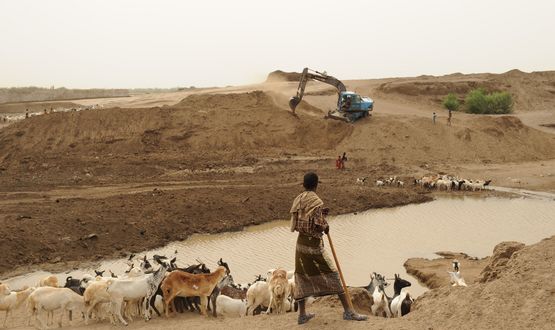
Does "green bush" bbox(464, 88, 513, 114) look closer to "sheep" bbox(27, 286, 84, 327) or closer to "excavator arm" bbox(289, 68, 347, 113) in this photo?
"excavator arm" bbox(289, 68, 347, 113)

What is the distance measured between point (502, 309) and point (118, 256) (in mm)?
11143

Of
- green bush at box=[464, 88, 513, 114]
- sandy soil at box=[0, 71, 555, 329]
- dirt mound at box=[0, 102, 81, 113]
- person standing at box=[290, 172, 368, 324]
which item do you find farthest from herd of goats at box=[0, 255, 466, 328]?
dirt mound at box=[0, 102, 81, 113]

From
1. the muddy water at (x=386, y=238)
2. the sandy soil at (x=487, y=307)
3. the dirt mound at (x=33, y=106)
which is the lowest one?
the muddy water at (x=386, y=238)

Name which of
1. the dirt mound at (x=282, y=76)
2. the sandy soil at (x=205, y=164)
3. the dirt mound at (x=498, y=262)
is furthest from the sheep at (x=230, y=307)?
the dirt mound at (x=282, y=76)

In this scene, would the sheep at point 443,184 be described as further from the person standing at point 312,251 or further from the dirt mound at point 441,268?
the person standing at point 312,251

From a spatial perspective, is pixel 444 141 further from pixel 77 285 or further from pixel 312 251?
pixel 312 251

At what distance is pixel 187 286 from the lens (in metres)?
9.79

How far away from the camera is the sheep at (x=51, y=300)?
9.60m

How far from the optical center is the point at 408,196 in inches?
948

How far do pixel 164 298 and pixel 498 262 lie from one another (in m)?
5.48

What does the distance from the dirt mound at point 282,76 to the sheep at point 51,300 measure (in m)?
57.9

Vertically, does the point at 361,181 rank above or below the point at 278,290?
below

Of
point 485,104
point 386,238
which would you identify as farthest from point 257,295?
point 485,104

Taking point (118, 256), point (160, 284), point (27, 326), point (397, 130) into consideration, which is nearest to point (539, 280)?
point (160, 284)
